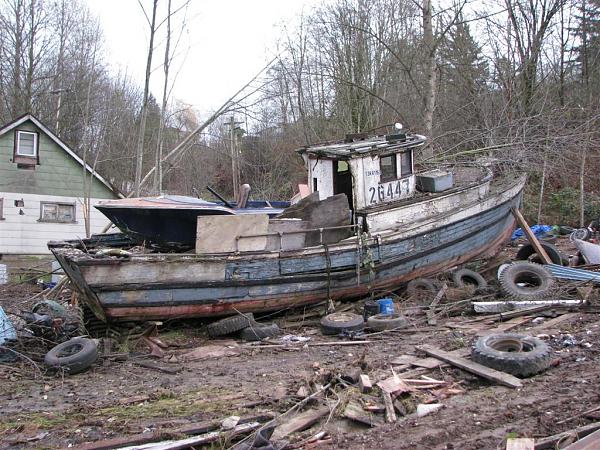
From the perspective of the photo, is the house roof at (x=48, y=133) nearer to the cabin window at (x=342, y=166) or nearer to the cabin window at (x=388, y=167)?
the cabin window at (x=342, y=166)

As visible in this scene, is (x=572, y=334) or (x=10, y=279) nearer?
(x=572, y=334)

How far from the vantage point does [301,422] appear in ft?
13.7

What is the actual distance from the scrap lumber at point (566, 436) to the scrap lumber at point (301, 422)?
1.70 m

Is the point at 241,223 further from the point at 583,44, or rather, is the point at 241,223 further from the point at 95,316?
the point at 583,44

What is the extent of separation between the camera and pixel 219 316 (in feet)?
26.4

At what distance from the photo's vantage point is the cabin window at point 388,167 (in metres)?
9.99

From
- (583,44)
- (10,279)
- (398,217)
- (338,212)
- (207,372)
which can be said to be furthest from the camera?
(583,44)

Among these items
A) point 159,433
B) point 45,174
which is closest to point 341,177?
point 159,433

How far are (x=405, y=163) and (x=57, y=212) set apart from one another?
1311cm

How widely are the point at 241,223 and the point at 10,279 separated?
9.87 meters

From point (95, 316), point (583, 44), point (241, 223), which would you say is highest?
point (583, 44)

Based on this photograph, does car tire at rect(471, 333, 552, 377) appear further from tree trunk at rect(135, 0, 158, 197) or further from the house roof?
the house roof

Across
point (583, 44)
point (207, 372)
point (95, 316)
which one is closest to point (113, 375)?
point (207, 372)

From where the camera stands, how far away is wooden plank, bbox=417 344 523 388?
4832mm
